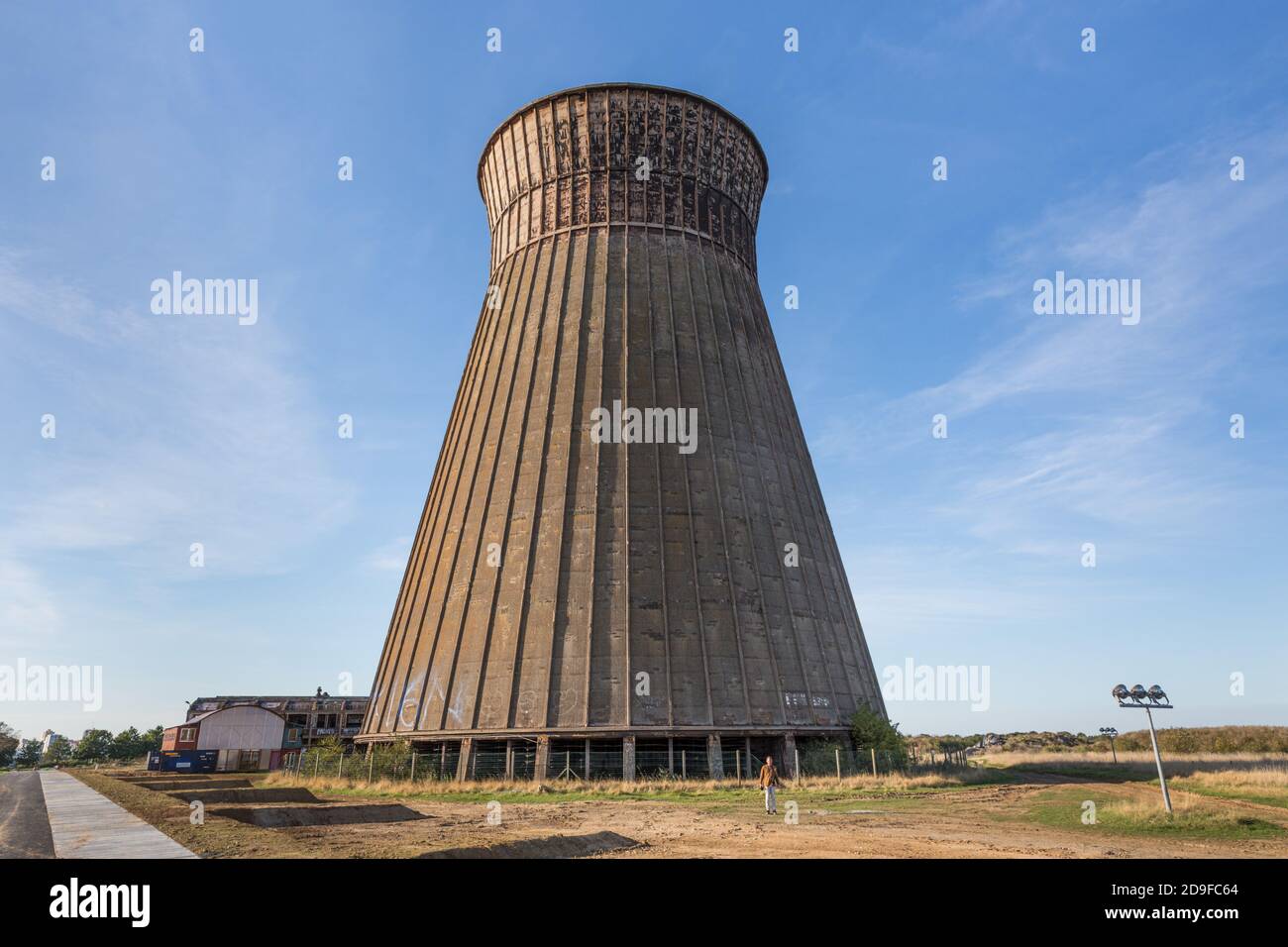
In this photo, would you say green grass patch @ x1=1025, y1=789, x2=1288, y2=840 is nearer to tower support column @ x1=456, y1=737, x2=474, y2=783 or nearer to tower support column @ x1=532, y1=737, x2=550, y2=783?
tower support column @ x1=532, y1=737, x2=550, y2=783

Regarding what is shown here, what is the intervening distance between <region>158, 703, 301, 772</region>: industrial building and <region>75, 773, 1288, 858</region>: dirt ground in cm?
3672

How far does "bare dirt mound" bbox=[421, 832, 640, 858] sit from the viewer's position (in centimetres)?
872

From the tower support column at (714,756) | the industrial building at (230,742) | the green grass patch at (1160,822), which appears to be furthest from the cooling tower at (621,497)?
the industrial building at (230,742)

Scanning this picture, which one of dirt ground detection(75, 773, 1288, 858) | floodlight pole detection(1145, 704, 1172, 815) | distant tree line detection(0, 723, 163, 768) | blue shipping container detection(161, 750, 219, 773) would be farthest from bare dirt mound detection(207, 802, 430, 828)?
distant tree line detection(0, 723, 163, 768)

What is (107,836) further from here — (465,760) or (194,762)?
(194,762)

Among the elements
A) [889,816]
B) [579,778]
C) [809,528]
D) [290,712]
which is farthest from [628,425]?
[290,712]

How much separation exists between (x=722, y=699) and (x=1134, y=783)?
586 inches

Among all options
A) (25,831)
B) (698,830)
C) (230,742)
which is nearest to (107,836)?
(25,831)

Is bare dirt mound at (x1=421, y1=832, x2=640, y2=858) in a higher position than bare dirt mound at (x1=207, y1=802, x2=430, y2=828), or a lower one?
higher

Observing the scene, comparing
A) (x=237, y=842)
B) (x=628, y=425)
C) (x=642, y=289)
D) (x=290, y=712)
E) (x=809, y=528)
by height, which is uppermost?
(x=642, y=289)

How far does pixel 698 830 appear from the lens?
514 inches

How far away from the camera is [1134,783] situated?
981 inches

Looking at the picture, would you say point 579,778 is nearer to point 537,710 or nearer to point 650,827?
point 537,710

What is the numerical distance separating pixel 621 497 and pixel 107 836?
1802 cm
